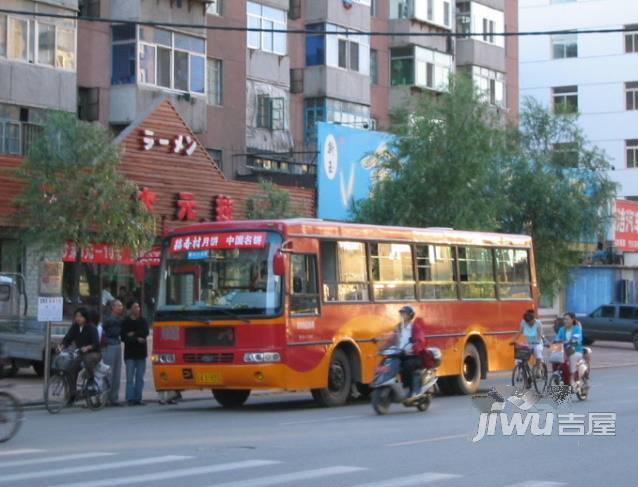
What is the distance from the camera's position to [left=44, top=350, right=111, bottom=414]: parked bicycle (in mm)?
21453

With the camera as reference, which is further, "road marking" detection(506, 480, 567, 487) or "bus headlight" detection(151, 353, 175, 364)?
"bus headlight" detection(151, 353, 175, 364)

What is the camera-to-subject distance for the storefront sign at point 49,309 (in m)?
21.7

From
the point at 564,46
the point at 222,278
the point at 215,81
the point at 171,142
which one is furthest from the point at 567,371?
the point at 564,46

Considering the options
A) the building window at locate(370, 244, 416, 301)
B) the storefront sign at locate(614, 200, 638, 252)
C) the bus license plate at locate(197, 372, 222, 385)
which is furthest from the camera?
the storefront sign at locate(614, 200, 638, 252)

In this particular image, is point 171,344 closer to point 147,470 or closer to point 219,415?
point 219,415

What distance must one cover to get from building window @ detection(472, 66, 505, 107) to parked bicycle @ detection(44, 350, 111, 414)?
34.1 m

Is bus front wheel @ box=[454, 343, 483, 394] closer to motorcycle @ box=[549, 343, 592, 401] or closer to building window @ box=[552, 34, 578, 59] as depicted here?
motorcycle @ box=[549, 343, 592, 401]

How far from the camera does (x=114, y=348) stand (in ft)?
75.9

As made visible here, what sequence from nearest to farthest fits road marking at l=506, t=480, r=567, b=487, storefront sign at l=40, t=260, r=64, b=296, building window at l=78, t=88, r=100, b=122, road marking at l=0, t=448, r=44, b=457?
road marking at l=506, t=480, r=567, b=487
road marking at l=0, t=448, r=44, b=457
storefront sign at l=40, t=260, r=64, b=296
building window at l=78, t=88, r=100, b=122

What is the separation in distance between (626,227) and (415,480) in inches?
1957

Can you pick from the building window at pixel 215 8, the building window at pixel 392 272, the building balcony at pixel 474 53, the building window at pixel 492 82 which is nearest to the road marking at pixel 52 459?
the building window at pixel 392 272

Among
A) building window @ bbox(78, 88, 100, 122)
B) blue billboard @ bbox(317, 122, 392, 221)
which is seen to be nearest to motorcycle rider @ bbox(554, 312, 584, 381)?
blue billboard @ bbox(317, 122, 392, 221)

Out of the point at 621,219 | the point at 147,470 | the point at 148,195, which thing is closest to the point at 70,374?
the point at 147,470

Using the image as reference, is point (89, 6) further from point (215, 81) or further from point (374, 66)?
point (374, 66)
